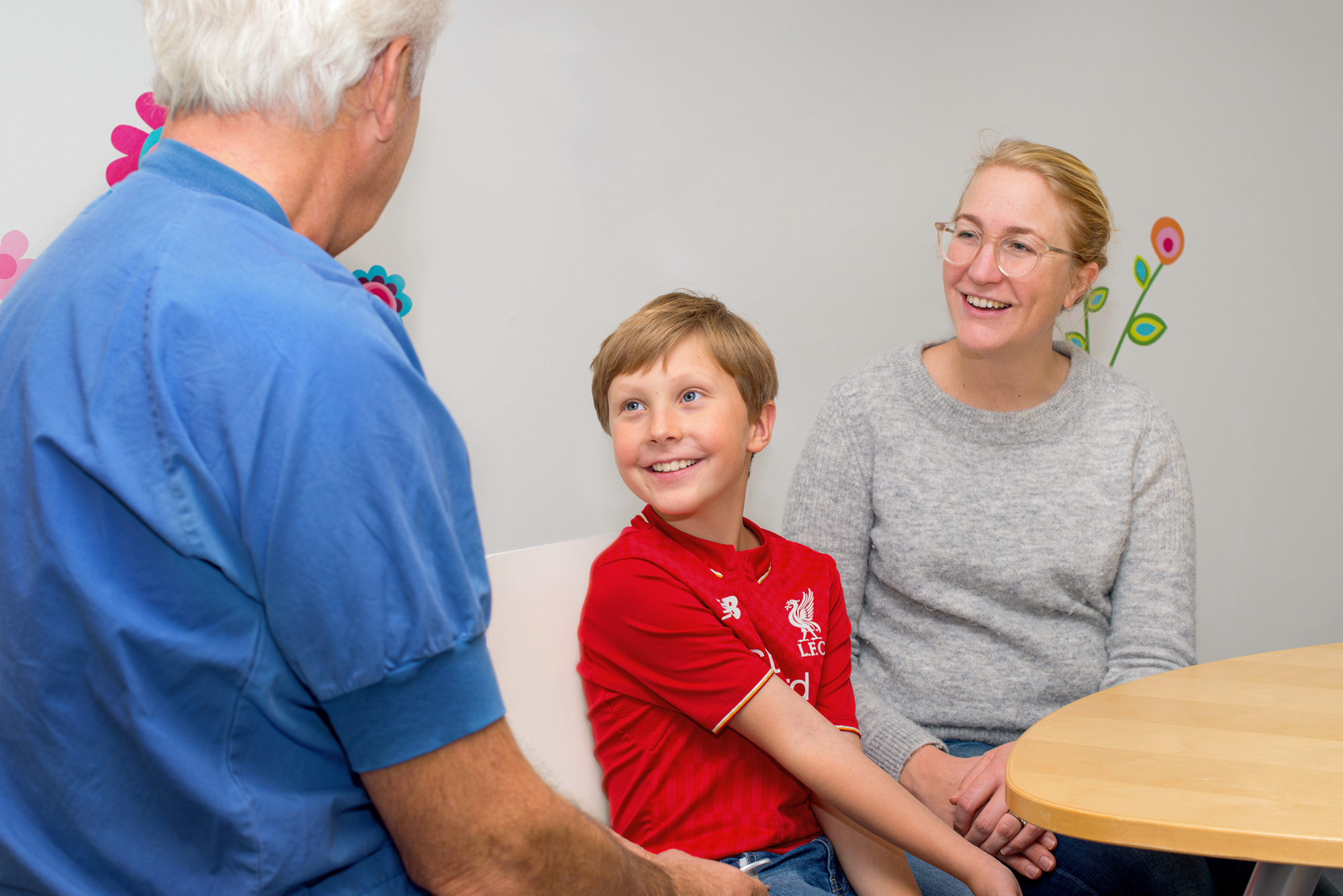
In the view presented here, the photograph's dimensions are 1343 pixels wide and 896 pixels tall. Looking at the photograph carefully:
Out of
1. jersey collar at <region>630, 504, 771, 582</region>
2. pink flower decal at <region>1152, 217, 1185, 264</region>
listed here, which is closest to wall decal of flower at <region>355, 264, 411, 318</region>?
jersey collar at <region>630, 504, 771, 582</region>

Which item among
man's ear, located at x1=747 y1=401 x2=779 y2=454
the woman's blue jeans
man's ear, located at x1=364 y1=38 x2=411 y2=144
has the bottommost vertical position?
the woman's blue jeans

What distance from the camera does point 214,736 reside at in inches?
26.7

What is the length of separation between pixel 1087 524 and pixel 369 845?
1261mm

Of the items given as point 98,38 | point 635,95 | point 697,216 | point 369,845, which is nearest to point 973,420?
point 697,216

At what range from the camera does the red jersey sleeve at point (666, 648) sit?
45.4 inches


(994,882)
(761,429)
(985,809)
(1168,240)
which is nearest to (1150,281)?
(1168,240)

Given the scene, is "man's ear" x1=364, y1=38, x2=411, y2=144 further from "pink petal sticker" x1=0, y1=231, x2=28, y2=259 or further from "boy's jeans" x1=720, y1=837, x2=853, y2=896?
"boy's jeans" x1=720, y1=837, x2=853, y2=896

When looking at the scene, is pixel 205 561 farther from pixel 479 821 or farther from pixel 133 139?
pixel 133 139

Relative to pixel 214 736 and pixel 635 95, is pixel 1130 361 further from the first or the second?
pixel 214 736

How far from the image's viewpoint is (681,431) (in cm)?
127

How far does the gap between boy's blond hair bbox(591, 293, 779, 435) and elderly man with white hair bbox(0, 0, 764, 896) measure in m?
0.57

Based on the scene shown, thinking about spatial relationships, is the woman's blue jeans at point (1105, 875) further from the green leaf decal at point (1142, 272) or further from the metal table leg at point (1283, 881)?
the green leaf decal at point (1142, 272)

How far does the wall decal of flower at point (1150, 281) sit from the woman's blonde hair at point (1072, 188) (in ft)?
2.79

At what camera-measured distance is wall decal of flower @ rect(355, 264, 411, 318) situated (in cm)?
150
